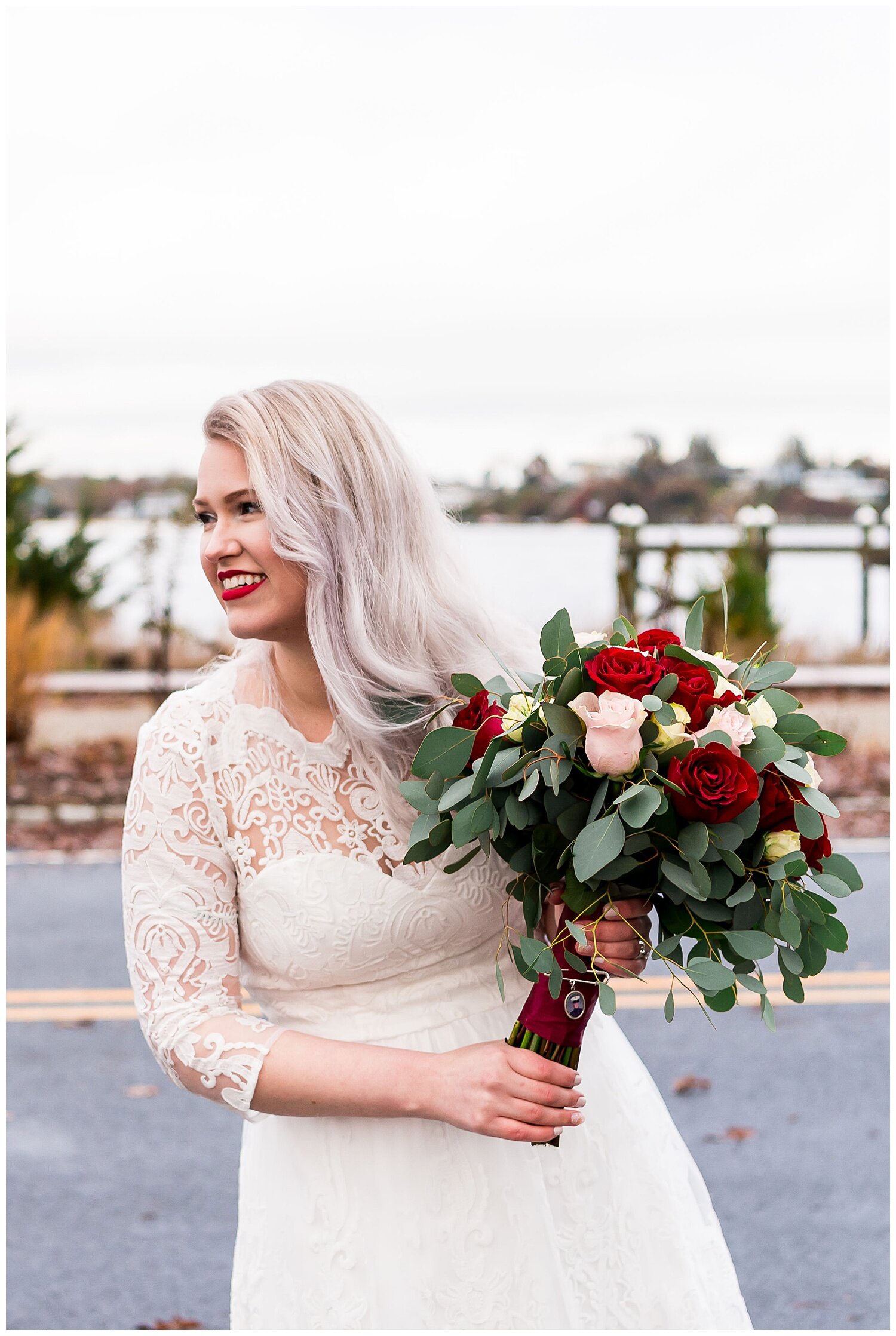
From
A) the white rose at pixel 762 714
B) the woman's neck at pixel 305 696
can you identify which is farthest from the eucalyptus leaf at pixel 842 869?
the woman's neck at pixel 305 696

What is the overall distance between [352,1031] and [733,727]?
0.84 m

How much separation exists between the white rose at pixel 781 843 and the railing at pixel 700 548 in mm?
8956

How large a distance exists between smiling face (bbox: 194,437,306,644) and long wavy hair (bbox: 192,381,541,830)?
1.0 inches

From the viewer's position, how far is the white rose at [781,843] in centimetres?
181

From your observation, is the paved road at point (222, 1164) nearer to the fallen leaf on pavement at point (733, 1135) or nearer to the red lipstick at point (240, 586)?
the fallen leaf on pavement at point (733, 1135)

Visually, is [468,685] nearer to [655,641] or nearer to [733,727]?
[655,641]

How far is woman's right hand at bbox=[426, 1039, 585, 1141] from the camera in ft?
6.21

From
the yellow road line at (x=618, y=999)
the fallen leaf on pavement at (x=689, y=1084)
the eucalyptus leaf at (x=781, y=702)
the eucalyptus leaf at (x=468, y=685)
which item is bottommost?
the fallen leaf on pavement at (x=689, y=1084)

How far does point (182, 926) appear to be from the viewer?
79.8 inches

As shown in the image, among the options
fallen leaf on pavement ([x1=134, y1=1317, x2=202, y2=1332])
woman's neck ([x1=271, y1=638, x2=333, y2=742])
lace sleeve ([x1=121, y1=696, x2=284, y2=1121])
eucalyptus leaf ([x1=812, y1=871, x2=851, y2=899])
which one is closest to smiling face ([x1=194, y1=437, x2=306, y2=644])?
woman's neck ([x1=271, y1=638, x2=333, y2=742])

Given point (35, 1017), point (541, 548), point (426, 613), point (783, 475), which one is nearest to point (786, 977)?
point (426, 613)

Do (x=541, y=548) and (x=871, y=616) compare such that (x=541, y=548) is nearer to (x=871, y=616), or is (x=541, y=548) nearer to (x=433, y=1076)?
(x=871, y=616)

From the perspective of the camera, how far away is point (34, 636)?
9.78 metres

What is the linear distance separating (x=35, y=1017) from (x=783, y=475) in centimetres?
1014
